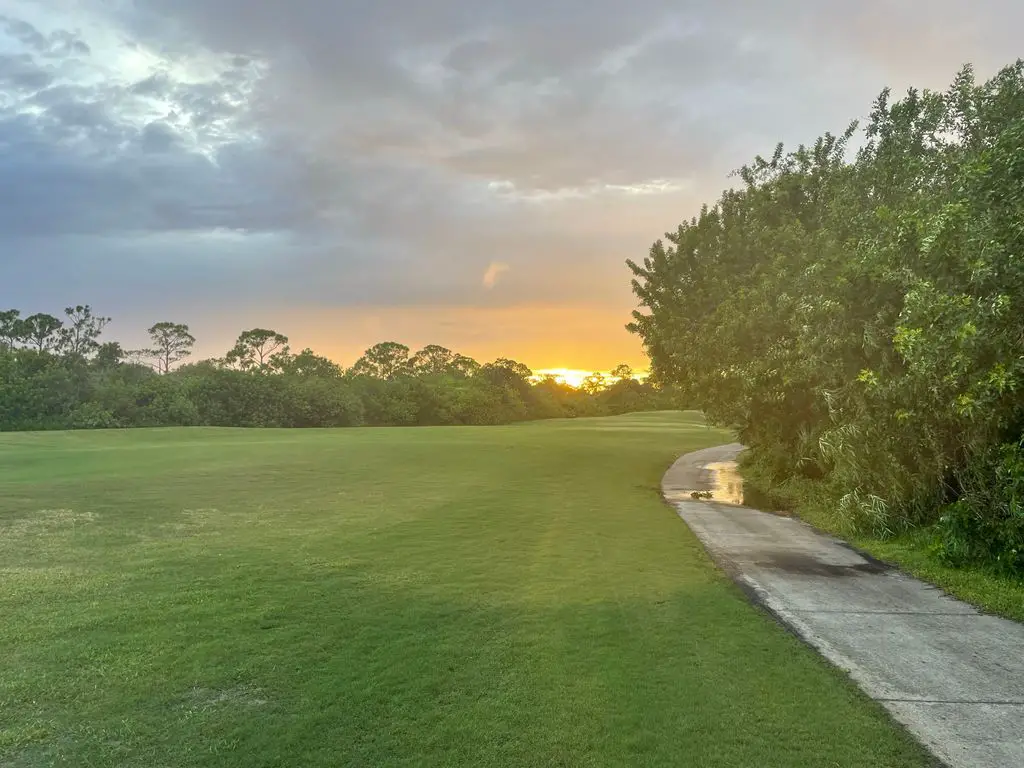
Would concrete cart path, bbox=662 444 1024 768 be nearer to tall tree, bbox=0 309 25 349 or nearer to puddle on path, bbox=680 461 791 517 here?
puddle on path, bbox=680 461 791 517

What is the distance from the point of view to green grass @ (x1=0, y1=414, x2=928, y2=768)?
4656 millimetres

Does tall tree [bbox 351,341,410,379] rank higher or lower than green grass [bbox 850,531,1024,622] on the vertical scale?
higher

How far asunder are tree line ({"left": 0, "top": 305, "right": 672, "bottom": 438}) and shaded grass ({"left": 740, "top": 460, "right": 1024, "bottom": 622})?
3262 centimetres

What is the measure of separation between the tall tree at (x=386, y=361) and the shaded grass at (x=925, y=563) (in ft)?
311

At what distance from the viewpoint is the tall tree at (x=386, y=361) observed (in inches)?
4299

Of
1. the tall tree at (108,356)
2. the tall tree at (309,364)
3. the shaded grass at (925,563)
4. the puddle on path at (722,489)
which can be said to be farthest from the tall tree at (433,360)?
the shaded grass at (925,563)

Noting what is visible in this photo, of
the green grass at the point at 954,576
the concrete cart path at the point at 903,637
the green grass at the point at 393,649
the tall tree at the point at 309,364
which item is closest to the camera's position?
the green grass at the point at 393,649

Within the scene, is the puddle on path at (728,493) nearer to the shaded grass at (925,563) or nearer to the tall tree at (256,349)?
the shaded grass at (925,563)

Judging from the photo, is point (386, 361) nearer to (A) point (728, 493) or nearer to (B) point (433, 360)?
(B) point (433, 360)

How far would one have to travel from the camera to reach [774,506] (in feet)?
60.8

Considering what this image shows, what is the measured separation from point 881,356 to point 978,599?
5536mm

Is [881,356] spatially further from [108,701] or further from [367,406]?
[367,406]

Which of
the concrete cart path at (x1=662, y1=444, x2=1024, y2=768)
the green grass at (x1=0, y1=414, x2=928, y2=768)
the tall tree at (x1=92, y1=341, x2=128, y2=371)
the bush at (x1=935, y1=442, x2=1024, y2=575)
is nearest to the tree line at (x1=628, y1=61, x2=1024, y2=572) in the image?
the bush at (x1=935, y1=442, x2=1024, y2=575)

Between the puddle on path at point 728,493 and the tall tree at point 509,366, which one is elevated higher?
the tall tree at point 509,366
